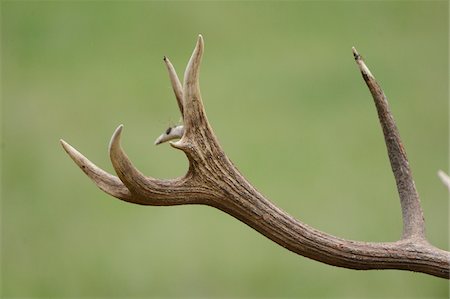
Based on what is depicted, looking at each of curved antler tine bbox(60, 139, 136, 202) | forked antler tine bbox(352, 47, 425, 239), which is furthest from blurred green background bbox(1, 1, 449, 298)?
curved antler tine bbox(60, 139, 136, 202)

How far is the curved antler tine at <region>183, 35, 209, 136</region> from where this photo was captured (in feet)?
4.09

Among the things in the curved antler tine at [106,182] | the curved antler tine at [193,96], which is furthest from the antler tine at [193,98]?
the curved antler tine at [106,182]

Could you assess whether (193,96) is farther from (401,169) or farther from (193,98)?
(401,169)

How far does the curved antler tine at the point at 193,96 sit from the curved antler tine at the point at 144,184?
0.08 m

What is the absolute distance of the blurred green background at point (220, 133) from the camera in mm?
2814

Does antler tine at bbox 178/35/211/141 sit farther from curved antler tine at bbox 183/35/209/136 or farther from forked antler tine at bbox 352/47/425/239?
forked antler tine at bbox 352/47/425/239

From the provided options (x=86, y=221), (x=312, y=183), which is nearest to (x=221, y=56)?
(x=312, y=183)

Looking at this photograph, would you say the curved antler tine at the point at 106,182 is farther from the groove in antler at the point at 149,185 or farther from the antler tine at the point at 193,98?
the antler tine at the point at 193,98

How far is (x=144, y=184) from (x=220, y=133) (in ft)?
6.55

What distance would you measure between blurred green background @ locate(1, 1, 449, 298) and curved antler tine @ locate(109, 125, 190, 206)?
4.86 ft

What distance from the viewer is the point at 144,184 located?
4.21ft

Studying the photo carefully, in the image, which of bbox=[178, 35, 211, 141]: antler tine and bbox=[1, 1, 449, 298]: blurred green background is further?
bbox=[1, 1, 449, 298]: blurred green background

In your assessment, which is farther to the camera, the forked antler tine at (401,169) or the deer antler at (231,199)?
the forked antler tine at (401,169)

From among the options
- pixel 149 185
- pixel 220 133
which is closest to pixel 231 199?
pixel 149 185
